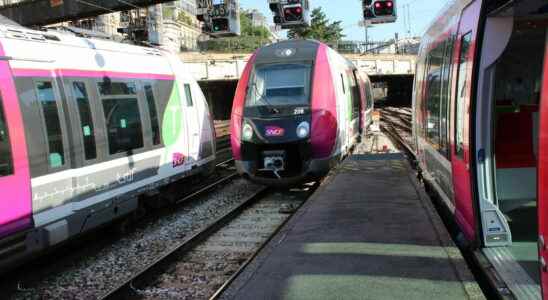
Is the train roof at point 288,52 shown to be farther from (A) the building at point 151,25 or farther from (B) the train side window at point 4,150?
(B) the train side window at point 4,150

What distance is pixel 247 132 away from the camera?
1045 cm

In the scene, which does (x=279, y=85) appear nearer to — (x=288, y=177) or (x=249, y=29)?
(x=288, y=177)

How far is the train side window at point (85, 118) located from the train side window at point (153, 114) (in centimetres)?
164

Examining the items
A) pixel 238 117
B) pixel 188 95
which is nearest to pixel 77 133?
pixel 188 95

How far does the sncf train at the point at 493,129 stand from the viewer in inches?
183

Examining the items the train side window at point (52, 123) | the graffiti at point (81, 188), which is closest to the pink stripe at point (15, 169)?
the graffiti at point (81, 188)

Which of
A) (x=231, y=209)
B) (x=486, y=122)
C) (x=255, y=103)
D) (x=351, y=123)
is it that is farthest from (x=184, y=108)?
(x=486, y=122)

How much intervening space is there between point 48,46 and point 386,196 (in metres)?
5.14

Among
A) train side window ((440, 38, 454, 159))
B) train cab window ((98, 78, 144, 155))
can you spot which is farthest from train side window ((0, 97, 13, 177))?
train side window ((440, 38, 454, 159))

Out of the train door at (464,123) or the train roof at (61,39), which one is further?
the train roof at (61,39)

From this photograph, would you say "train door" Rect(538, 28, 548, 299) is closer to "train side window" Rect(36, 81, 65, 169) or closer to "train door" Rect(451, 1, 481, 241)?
"train door" Rect(451, 1, 481, 241)

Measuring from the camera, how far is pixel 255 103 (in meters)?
10.7

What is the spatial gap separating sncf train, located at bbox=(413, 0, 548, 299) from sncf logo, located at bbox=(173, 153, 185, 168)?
14.8 feet

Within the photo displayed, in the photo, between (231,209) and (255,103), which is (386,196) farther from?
(255,103)
